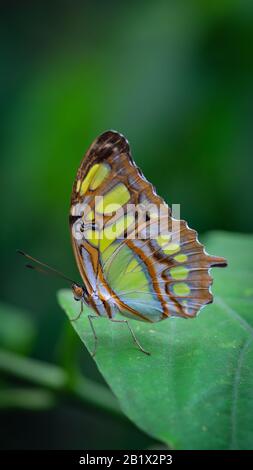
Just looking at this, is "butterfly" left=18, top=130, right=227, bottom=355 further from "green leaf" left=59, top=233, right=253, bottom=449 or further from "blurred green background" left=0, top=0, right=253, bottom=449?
"blurred green background" left=0, top=0, right=253, bottom=449

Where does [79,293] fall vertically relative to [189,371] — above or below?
above

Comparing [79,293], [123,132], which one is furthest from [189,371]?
[123,132]

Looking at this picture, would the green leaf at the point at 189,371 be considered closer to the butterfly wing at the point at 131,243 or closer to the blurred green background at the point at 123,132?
the butterfly wing at the point at 131,243

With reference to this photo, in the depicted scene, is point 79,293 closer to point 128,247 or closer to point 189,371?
point 128,247

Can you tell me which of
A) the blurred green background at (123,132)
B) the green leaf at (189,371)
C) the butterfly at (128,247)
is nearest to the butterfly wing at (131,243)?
the butterfly at (128,247)

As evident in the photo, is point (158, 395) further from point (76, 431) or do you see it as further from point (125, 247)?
point (76, 431)

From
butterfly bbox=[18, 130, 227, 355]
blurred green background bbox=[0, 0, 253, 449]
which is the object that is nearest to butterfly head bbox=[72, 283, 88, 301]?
butterfly bbox=[18, 130, 227, 355]
